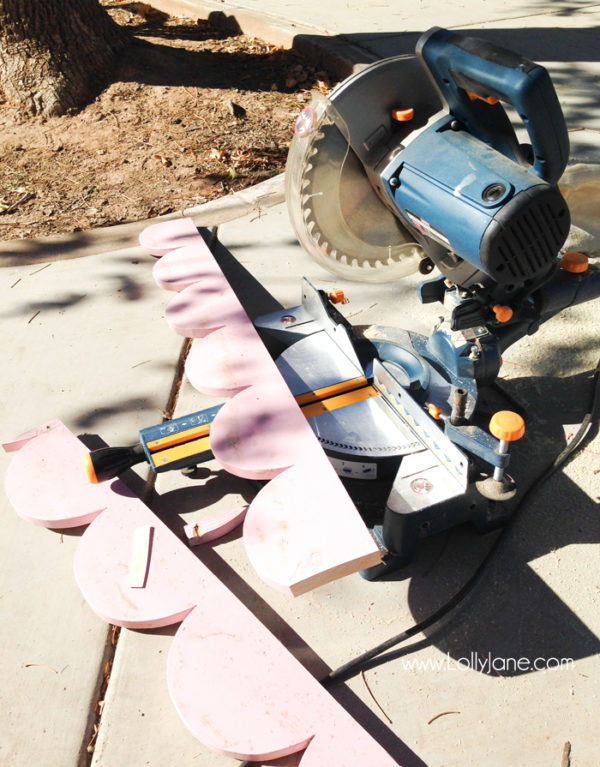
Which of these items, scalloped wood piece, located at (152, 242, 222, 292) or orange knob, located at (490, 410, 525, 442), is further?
A: scalloped wood piece, located at (152, 242, 222, 292)

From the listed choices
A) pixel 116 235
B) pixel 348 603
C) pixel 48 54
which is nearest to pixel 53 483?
pixel 348 603

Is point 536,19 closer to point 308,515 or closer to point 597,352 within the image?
point 597,352

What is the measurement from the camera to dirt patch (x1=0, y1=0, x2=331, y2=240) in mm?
4500

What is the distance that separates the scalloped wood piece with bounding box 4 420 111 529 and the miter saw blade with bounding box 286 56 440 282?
1.16 metres

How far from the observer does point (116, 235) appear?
4215mm

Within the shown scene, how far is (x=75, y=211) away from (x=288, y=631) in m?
3.22

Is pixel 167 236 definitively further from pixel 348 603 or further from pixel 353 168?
pixel 348 603

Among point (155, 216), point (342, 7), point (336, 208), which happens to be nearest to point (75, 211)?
point (155, 216)

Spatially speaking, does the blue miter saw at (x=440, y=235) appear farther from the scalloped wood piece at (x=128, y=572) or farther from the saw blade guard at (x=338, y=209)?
the scalloped wood piece at (x=128, y=572)

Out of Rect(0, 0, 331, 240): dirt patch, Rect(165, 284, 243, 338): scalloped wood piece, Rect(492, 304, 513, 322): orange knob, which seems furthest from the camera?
Rect(0, 0, 331, 240): dirt patch

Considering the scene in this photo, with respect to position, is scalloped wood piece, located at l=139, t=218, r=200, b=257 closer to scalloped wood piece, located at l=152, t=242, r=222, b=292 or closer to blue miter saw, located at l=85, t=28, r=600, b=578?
scalloped wood piece, located at l=152, t=242, r=222, b=292

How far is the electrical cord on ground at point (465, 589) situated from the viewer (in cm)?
209

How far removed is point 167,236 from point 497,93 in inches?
87.1

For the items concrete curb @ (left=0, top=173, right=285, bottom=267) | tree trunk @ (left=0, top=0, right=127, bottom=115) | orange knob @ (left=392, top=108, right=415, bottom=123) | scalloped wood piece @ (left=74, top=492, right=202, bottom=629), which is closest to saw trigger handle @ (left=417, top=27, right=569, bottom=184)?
orange knob @ (left=392, top=108, right=415, bottom=123)
